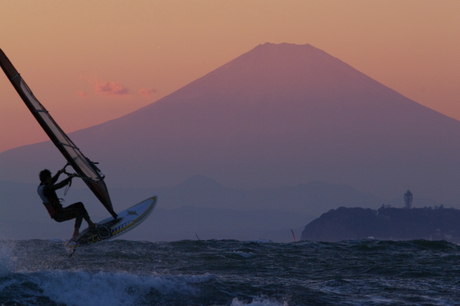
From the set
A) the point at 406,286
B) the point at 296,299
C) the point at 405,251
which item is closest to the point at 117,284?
the point at 296,299

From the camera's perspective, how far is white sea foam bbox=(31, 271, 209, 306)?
56.7 feet

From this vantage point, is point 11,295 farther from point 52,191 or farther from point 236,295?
point 236,295

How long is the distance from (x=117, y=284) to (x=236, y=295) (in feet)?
11.9

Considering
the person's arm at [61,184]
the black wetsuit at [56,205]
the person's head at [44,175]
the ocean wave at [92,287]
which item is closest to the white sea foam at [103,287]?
the ocean wave at [92,287]

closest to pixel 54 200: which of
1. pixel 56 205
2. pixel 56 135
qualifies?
pixel 56 205

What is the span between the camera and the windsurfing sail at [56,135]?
1659 cm

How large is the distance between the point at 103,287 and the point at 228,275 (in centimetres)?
571

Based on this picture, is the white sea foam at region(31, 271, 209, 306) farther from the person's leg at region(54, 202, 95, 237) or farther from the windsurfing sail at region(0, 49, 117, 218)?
the windsurfing sail at region(0, 49, 117, 218)

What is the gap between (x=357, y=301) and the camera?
59.9ft

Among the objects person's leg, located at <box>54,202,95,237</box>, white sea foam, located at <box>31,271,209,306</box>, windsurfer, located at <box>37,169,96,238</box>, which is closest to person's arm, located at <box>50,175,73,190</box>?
windsurfer, located at <box>37,169,96,238</box>

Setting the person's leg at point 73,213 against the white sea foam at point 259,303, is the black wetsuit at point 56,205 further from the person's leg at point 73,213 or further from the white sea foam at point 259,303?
the white sea foam at point 259,303

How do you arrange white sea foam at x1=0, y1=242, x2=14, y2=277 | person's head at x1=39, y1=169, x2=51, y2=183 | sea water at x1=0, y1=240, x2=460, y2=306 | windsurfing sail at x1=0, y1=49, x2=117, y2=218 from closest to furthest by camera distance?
1. windsurfing sail at x1=0, y1=49, x2=117, y2=218
2. person's head at x1=39, y1=169, x2=51, y2=183
3. sea water at x1=0, y1=240, x2=460, y2=306
4. white sea foam at x1=0, y1=242, x2=14, y2=277

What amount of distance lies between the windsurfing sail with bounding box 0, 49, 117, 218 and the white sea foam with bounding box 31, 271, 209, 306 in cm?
224

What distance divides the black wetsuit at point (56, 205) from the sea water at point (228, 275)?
6.41 ft
